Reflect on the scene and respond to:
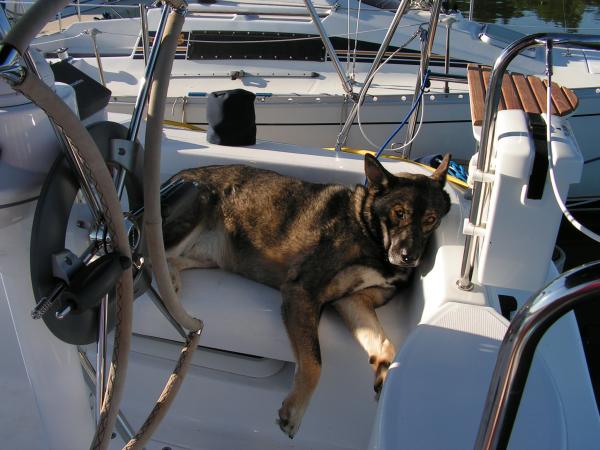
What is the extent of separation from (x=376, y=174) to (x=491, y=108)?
0.71 metres

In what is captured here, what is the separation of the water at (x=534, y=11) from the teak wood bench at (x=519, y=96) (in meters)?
11.4

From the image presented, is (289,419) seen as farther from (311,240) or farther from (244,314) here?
(311,240)

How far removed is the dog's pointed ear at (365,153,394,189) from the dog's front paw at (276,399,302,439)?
97cm

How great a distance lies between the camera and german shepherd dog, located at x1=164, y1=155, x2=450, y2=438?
2227 millimetres

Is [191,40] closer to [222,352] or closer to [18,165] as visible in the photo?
[222,352]

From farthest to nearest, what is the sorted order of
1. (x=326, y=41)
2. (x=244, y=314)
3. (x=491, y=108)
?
(x=326, y=41) → (x=244, y=314) → (x=491, y=108)

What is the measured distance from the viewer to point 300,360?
86.2 inches

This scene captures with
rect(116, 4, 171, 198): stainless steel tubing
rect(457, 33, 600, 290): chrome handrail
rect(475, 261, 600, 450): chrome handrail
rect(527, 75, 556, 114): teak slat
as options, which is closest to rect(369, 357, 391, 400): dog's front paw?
rect(457, 33, 600, 290): chrome handrail

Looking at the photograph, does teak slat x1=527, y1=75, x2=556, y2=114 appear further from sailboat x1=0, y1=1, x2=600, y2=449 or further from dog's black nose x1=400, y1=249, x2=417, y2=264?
dog's black nose x1=400, y1=249, x2=417, y2=264

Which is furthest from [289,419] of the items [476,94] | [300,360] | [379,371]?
[476,94]

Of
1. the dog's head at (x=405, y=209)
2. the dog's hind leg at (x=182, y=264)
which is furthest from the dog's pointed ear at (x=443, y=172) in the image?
the dog's hind leg at (x=182, y=264)

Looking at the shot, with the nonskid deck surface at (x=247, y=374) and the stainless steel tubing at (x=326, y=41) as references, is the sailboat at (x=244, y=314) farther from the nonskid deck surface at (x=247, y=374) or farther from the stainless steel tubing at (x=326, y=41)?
the stainless steel tubing at (x=326, y=41)

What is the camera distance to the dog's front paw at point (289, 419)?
2.13 metres

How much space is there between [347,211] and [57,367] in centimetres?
141
